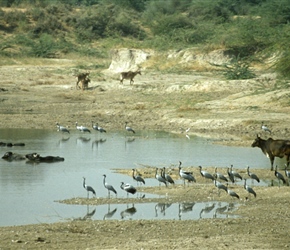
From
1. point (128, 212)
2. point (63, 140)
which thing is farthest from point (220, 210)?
point (63, 140)

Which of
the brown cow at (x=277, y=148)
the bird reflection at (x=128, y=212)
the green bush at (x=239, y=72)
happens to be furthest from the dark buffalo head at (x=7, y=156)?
the green bush at (x=239, y=72)

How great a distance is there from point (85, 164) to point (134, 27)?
35.2 metres

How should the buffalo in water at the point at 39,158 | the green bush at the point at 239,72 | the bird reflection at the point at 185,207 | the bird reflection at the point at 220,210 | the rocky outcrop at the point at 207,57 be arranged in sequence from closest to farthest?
the bird reflection at the point at 220,210
the bird reflection at the point at 185,207
the buffalo in water at the point at 39,158
the green bush at the point at 239,72
the rocky outcrop at the point at 207,57

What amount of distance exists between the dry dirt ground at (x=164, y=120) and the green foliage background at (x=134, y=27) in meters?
3.34

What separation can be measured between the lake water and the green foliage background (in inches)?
509

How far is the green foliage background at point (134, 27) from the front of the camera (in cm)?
4072

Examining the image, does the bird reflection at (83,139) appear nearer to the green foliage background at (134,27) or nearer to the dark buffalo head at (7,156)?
the dark buffalo head at (7,156)

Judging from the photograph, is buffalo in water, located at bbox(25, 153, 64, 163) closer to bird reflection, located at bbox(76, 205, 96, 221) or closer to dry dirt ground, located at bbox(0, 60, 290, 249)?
dry dirt ground, located at bbox(0, 60, 290, 249)

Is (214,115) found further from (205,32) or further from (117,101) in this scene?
(205,32)

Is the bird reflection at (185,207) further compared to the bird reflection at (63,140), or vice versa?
the bird reflection at (63,140)

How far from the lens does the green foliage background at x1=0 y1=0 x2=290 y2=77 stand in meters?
40.7

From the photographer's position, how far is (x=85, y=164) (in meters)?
20.7

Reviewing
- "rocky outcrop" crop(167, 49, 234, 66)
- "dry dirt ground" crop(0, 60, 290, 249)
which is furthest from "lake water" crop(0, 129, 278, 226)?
"rocky outcrop" crop(167, 49, 234, 66)

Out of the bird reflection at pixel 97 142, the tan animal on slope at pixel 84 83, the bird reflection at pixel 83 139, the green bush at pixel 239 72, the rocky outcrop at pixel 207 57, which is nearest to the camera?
the bird reflection at pixel 97 142
